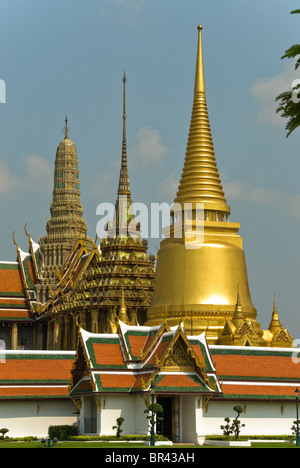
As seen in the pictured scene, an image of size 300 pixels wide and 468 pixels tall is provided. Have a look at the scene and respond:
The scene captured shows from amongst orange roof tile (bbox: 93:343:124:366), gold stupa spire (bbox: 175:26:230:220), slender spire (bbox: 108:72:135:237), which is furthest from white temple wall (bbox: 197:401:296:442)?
slender spire (bbox: 108:72:135:237)

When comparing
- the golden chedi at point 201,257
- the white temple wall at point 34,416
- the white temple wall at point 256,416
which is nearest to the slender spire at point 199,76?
the golden chedi at point 201,257

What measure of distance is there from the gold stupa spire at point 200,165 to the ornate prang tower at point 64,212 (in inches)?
1107

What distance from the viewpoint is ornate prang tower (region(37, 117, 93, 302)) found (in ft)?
273

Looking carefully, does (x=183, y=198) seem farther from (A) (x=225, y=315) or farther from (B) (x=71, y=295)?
(B) (x=71, y=295)

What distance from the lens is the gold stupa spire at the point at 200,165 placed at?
54469 millimetres

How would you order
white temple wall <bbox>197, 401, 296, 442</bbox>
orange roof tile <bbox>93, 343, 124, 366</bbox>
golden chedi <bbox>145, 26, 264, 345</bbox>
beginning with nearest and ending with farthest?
1. white temple wall <bbox>197, 401, 296, 442</bbox>
2. orange roof tile <bbox>93, 343, 124, 366</bbox>
3. golden chedi <bbox>145, 26, 264, 345</bbox>

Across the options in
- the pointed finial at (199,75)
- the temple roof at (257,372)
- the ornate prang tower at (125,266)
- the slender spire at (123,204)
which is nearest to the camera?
the temple roof at (257,372)

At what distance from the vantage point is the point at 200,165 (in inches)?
2181

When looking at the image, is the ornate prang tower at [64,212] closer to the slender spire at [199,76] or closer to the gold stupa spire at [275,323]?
the slender spire at [199,76]

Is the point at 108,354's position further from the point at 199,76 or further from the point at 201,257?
the point at 199,76

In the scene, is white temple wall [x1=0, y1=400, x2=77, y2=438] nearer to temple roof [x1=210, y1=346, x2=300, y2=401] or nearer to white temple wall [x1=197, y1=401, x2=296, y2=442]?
white temple wall [x1=197, y1=401, x2=296, y2=442]

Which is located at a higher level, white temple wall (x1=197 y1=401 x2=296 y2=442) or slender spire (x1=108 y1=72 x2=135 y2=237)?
slender spire (x1=108 y1=72 x2=135 y2=237)
